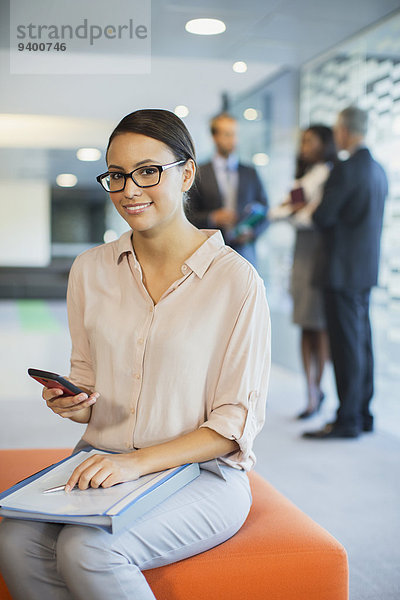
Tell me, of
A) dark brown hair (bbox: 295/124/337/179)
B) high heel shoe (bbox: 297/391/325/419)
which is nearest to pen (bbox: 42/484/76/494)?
high heel shoe (bbox: 297/391/325/419)

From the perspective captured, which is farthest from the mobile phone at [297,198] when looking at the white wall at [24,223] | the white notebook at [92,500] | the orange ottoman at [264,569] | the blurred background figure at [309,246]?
the white notebook at [92,500]

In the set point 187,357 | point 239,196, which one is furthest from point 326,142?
point 187,357

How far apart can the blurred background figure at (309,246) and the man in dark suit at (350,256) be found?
21cm

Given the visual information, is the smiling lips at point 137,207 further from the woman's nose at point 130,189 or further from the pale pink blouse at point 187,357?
the pale pink blouse at point 187,357

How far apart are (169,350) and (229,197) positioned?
2.79m

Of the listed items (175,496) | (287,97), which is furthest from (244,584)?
(287,97)

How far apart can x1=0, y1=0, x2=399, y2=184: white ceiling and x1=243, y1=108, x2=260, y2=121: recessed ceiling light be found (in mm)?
Answer: 425

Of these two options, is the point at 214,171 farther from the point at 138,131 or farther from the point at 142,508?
the point at 142,508

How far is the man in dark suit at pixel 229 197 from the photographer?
396cm

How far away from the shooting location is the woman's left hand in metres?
1.32

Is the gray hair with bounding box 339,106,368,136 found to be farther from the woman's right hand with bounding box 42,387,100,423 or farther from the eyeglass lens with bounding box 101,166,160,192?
the woman's right hand with bounding box 42,387,100,423

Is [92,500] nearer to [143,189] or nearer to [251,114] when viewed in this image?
[143,189]

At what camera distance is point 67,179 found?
140 inches

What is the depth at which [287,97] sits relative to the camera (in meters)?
4.89
